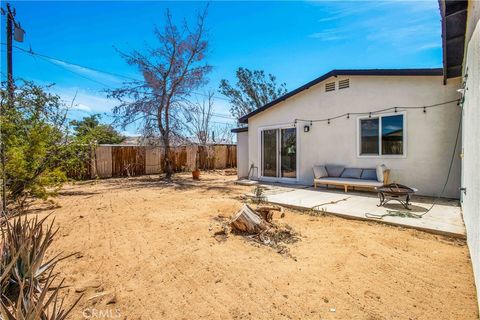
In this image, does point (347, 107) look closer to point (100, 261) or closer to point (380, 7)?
point (380, 7)

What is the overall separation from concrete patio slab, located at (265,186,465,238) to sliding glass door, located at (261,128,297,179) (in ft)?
6.89

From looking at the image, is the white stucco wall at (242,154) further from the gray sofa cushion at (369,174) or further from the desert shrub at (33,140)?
the desert shrub at (33,140)

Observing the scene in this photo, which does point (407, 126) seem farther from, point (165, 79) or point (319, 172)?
point (165, 79)

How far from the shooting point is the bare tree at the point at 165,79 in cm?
1230

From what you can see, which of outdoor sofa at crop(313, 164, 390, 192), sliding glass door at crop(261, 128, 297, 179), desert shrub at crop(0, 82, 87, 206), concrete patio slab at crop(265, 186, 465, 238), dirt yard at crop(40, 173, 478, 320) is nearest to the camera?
dirt yard at crop(40, 173, 478, 320)

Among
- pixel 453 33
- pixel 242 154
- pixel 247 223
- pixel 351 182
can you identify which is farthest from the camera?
pixel 242 154

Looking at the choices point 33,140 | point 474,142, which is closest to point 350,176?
point 474,142

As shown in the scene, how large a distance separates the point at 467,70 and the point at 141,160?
14.6 metres

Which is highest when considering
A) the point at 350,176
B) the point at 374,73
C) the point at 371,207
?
the point at 374,73

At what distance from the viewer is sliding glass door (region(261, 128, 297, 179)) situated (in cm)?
1007

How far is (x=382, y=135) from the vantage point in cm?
775

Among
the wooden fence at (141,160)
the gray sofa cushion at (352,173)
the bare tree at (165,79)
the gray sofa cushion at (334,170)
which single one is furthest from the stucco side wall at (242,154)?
the gray sofa cushion at (352,173)

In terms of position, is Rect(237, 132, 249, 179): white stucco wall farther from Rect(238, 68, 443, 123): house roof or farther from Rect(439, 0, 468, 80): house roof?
Rect(439, 0, 468, 80): house roof

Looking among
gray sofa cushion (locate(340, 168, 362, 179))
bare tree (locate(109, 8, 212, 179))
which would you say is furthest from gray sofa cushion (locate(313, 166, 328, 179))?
bare tree (locate(109, 8, 212, 179))
